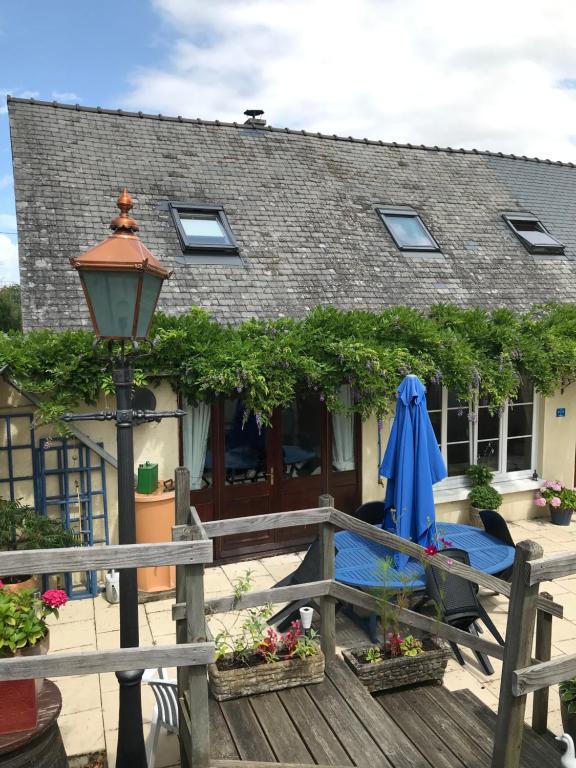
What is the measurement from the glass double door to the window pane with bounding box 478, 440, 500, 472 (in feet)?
7.62

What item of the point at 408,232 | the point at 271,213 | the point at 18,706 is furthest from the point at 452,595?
the point at 408,232

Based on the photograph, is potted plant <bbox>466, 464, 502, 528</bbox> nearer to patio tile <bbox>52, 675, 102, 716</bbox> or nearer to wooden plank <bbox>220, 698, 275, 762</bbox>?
patio tile <bbox>52, 675, 102, 716</bbox>

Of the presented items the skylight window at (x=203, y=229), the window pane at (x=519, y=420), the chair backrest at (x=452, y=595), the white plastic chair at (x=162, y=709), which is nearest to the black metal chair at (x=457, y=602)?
the chair backrest at (x=452, y=595)

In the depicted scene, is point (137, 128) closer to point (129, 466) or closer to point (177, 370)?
point (177, 370)

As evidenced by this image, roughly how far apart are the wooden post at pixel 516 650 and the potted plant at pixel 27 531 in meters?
4.85

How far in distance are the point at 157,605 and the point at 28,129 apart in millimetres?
8000

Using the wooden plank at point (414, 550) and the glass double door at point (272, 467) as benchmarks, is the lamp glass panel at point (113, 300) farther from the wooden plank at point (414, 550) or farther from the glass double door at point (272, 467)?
the glass double door at point (272, 467)

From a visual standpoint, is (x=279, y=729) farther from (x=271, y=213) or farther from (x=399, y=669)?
(x=271, y=213)

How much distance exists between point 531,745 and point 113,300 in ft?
12.9

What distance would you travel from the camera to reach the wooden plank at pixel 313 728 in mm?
3582

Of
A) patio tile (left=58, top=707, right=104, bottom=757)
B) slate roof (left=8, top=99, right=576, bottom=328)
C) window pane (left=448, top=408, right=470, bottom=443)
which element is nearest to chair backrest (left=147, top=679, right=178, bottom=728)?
patio tile (left=58, top=707, right=104, bottom=757)

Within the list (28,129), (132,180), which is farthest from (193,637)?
(28,129)

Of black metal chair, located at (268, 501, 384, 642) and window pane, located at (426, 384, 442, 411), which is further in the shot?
window pane, located at (426, 384, 442, 411)

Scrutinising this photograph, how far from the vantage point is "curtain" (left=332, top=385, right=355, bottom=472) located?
28.8 ft
